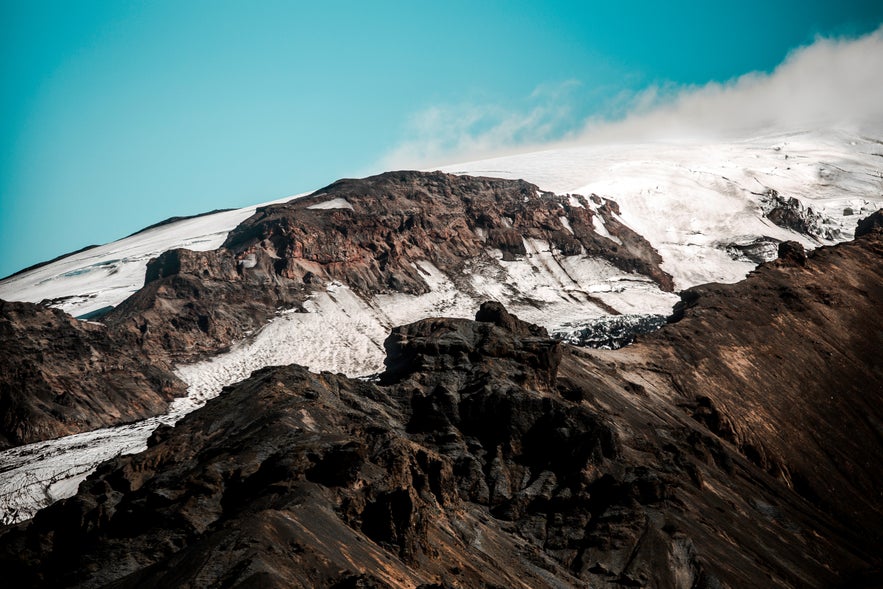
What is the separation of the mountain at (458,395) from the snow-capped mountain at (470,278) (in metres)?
0.59

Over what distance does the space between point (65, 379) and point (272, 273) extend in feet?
136

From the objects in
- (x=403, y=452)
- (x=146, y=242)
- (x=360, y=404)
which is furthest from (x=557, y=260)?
(x=403, y=452)

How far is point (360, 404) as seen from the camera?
60.0 m

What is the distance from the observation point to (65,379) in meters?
98.8

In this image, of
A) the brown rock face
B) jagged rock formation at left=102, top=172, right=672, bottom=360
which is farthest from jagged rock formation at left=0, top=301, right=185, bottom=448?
the brown rock face

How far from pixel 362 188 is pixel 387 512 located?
140 m

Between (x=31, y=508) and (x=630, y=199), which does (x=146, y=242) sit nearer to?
(x=630, y=199)

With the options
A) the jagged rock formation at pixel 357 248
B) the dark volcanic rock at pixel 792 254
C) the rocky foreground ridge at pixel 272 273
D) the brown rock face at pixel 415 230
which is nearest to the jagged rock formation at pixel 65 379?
the rocky foreground ridge at pixel 272 273

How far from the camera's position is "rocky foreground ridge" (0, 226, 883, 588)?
38.1 meters

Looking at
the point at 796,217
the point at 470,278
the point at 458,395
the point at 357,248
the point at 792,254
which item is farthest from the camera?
the point at 796,217

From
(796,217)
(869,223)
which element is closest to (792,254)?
(796,217)

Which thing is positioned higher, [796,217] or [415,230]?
[415,230]

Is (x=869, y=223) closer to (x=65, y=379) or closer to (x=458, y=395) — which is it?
(x=458, y=395)

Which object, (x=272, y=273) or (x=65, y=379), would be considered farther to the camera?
(x=272, y=273)
